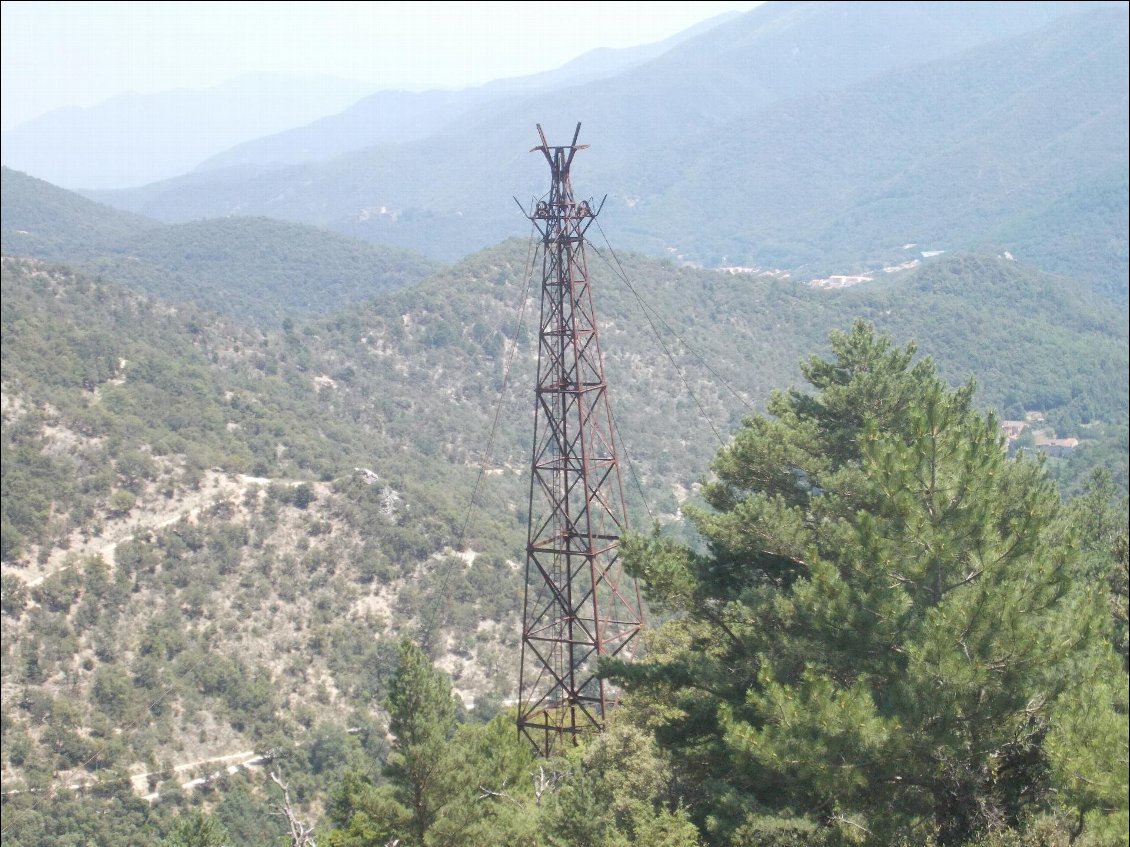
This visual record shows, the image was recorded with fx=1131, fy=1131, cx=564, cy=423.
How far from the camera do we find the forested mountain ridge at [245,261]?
481ft

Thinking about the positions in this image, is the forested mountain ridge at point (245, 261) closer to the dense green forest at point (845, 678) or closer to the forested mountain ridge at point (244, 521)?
the forested mountain ridge at point (244, 521)

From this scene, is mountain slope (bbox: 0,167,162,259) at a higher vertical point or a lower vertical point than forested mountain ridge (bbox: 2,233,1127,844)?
higher

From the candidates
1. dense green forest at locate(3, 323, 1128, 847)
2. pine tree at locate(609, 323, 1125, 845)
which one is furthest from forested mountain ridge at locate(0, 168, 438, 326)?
pine tree at locate(609, 323, 1125, 845)

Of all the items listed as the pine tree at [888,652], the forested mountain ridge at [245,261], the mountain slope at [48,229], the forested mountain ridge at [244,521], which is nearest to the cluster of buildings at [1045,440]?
the forested mountain ridge at [244,521]

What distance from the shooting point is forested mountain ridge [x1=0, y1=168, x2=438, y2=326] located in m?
147

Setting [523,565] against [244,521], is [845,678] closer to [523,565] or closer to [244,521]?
[244,521]

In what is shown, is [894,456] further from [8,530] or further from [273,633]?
[8,530]

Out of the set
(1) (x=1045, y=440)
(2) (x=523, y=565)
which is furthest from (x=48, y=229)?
(2) (x=523, y=565)


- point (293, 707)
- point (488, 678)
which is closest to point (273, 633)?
point (293, 707)

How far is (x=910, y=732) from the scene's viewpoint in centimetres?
1051

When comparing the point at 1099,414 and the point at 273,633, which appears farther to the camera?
the point at 1099,414

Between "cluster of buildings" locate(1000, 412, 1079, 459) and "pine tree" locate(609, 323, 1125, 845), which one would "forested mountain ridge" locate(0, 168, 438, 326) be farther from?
"pine tree" locate(609, 323, 1125, 845)

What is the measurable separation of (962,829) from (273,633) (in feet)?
108

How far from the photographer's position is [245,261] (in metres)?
166
